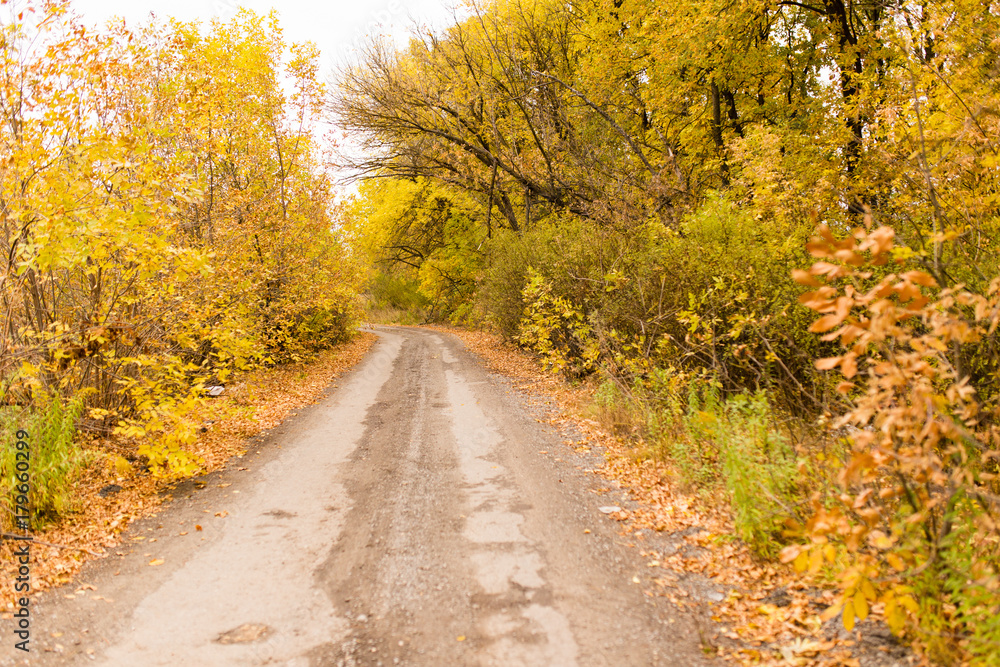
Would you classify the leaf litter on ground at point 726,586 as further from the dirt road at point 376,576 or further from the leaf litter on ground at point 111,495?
the leaf litter on ground at point 111,495

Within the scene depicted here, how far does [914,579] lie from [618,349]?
6652mm

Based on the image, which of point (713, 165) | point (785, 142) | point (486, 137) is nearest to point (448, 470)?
point (785, 142)

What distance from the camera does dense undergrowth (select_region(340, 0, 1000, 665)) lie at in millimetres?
2977

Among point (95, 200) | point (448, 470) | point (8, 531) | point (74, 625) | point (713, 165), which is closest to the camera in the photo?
point (74, 625)

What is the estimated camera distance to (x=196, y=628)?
13.1 ft

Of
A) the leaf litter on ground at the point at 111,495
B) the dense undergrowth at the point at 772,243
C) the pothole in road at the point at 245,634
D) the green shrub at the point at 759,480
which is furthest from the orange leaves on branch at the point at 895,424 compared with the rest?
the leaf litter on ground at the point at 111,495

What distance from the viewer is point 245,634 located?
388cm

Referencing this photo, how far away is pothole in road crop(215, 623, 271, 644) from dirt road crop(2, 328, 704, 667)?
0.5 inches

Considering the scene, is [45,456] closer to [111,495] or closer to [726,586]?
[111,495]

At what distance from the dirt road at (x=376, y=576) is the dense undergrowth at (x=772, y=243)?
1.28 m

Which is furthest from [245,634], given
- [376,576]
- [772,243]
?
[772,243]

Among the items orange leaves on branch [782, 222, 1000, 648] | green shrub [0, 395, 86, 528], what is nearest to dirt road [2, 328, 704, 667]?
green shrub [0, 395, 86, 528]

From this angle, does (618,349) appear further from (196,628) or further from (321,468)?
(196,628)

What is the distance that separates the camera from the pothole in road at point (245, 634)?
3.82 metres
